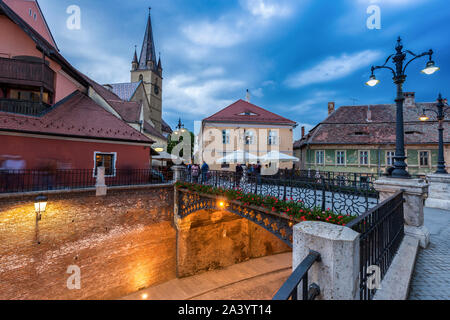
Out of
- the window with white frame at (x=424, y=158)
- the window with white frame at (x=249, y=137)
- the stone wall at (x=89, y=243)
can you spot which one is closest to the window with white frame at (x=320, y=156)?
the window with white frame at (x=249, y=137)

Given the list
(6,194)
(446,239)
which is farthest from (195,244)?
(446,239)

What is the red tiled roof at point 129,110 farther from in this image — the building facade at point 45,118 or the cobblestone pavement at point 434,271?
the cobblestone pavement at point 434,271

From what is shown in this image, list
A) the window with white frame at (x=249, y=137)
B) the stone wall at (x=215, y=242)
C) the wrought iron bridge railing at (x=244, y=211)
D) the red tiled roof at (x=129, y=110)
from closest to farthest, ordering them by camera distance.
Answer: the wrought iron bridge railing at (x=244, y=211) → the stone wall at (x=215, y=242) → the red tiled roof at (x=129, y=110) → the window with white frame at (x=249, y=137)

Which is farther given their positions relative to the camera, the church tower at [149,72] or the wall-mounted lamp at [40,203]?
the church tower at [149,72]

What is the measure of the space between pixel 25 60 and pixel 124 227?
434 inches

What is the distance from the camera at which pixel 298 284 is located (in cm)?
175

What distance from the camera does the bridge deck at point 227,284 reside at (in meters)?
11.7

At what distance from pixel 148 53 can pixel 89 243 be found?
1942 inches

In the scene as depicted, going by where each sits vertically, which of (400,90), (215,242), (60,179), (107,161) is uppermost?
(400,90)

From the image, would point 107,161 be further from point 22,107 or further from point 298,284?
point 298,284

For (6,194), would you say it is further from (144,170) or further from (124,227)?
(144,170)

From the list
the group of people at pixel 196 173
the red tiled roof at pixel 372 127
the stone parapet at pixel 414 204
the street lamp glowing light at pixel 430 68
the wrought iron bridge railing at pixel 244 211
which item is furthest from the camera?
the red tiled roof at pixel 372 127

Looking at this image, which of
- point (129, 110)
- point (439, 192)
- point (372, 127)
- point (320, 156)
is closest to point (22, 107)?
point (129, 110)

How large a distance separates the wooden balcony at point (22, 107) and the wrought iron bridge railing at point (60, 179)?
3619mm
